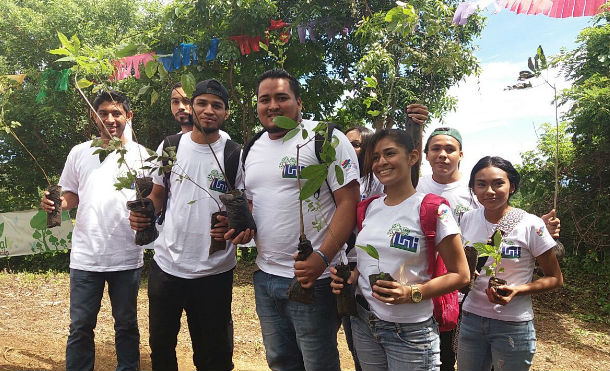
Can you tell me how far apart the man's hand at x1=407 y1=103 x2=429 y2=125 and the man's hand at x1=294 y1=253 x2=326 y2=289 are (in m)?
1.01

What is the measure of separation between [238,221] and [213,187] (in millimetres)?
510

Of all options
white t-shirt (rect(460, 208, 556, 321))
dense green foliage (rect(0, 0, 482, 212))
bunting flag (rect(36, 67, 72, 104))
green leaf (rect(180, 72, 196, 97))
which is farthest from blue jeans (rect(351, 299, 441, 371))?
bunting flag (rect(36, 67, 72, 104))

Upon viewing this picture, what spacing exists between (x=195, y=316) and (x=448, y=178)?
1.77m

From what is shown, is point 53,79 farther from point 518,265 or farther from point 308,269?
point 518,265

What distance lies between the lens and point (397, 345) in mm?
1674

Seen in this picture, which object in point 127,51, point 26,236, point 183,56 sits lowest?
point 26,236

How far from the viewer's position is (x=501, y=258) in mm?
2090

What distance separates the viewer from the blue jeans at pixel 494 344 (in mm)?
1985

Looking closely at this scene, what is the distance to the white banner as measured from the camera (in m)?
8.45

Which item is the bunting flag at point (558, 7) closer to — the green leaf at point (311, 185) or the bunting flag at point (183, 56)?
the green leaf at point (311, 185)

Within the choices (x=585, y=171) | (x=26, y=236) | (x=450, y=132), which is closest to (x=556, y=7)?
(x=450, y=132)

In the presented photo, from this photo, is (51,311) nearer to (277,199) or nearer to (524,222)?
(277,199)

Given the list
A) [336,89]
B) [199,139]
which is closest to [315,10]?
[336,89]

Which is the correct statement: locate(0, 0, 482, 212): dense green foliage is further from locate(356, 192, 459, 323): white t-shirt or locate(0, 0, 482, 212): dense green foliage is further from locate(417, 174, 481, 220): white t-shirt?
locate(356, 192, 459, 323): white t-shirt
